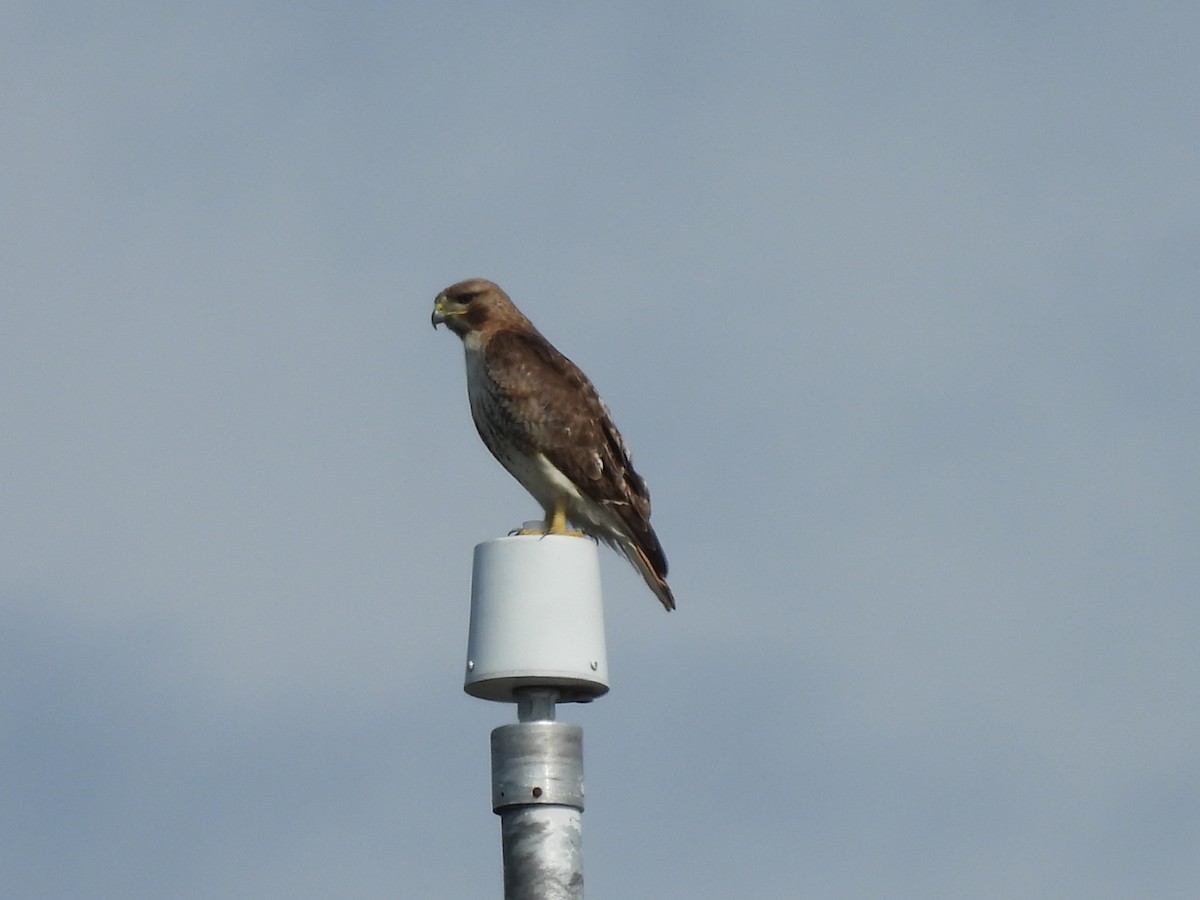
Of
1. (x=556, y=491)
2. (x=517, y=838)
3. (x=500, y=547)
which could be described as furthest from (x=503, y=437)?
(x=517, y=838)

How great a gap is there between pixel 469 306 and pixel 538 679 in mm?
4197

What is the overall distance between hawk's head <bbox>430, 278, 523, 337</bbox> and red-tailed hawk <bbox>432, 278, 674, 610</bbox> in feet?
0.58

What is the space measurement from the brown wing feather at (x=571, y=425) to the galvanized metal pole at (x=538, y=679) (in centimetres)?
272

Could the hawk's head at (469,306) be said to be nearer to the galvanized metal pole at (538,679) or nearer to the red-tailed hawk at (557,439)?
the red-tailed hawk at (557,439)

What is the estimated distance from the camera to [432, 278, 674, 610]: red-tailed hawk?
8875mm

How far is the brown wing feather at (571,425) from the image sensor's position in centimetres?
→ 887

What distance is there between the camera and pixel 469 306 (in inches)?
383

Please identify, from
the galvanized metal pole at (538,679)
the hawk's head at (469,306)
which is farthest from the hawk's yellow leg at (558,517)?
the galvanized metal pole at (538,679)

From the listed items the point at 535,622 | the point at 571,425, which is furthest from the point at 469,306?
the point at 535,622

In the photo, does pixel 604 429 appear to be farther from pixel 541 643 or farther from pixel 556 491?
pixel 541 643

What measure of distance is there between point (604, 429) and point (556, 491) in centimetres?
36

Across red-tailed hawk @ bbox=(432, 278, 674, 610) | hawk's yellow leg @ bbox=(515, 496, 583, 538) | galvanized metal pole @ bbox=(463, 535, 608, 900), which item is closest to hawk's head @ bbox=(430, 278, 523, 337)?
red-tailed hawk @ bbox=(432, 278, 674, 610)

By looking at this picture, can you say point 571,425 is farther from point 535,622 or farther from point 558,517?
point 535,622

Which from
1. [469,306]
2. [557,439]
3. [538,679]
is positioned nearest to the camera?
[538,679]
